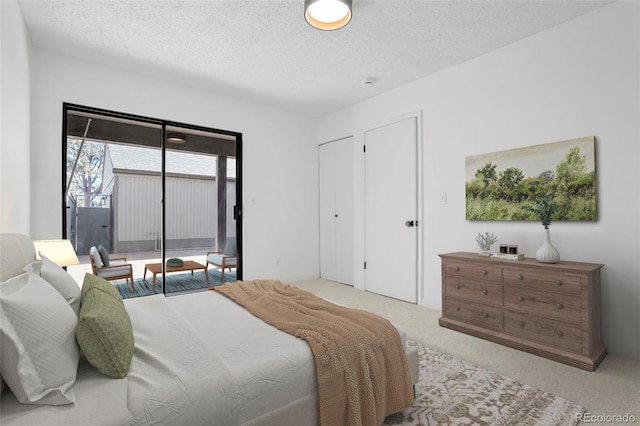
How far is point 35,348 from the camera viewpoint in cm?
106

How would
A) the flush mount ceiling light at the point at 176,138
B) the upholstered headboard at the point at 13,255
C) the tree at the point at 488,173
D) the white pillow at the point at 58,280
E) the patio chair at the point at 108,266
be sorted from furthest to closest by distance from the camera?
the flush mount ceiling light at the point at 176,138
the patio chair at the point at 108,266
the tree at the point at 488,173
the white pillow at the point at 58,280
the upholstered headboard at the point at 13,255

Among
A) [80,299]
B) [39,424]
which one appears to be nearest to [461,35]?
[80,299]

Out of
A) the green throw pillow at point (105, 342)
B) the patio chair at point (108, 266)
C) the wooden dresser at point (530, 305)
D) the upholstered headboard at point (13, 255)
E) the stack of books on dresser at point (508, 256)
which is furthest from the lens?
the patio chair at point (108, 266)

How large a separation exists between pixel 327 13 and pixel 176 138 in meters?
2.67

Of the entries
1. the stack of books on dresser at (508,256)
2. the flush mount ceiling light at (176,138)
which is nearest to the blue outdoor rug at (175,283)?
the flush mount ceiling light at (176,138)

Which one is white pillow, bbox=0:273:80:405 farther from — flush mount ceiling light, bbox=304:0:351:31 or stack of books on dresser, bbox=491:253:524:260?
stack of books on dresser, bbox=491:253:524:260

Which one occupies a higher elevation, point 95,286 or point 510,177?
point 510,177

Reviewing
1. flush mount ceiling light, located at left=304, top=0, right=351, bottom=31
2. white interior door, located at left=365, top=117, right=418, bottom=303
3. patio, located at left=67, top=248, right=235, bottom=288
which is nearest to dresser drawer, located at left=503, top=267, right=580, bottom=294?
white interior door, located at left=365, top=117, right=418, bottom=303

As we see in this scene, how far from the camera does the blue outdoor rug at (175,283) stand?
3939 millimetres

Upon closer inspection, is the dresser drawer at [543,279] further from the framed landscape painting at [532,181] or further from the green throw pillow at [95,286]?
the green throw pillow at [95,286]

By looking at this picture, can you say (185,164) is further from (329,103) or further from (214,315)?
(214,315)

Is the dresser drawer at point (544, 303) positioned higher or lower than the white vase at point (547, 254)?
lower

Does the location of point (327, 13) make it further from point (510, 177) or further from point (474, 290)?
point (474, 290)

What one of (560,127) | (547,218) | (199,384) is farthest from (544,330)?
(199,384)
